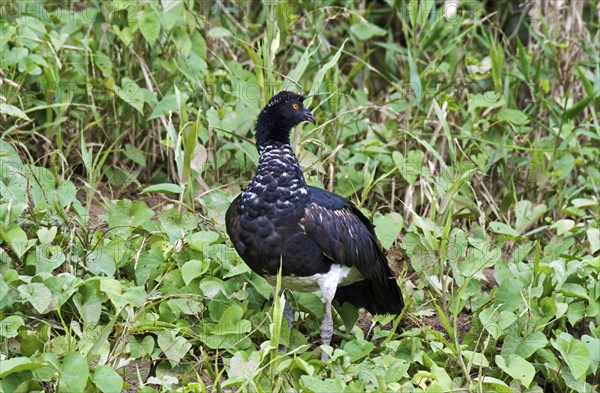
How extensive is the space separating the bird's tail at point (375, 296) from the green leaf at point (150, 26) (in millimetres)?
1994

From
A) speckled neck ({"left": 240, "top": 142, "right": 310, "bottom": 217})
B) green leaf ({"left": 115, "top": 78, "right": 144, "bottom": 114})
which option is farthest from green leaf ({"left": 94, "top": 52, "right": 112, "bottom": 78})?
speckled neck ({"left": 240, "top": 142, "right": 310, "bottom": 217})

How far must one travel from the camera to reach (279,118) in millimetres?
5059

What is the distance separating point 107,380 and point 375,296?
169 centimetres

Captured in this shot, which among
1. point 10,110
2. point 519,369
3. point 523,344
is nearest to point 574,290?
point 523,344

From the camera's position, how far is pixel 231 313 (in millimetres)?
4801

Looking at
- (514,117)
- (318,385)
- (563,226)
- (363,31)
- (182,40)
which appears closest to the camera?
(318,385)

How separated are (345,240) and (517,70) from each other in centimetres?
300

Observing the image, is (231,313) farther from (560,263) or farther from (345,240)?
(560,263)

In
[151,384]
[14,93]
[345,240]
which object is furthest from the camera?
[14,93]

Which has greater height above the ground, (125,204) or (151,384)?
(125,204)

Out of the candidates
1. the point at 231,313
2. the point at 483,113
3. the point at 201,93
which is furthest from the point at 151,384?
the point at 483,113

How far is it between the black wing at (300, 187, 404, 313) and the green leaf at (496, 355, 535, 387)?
2.34ft

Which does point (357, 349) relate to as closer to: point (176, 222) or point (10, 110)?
point (176, 222)

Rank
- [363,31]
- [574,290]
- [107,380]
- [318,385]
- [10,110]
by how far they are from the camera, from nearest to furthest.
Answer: [107,380]
[318,385]
[574,290]
[10,110]
[363,31]
